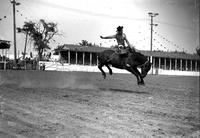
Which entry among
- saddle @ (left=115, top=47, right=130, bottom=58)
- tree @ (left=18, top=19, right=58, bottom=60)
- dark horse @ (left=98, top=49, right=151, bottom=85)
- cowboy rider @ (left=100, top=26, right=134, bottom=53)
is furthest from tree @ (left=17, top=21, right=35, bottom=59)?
dark horse @ (left=98, top=49, right=151, bottom=85)

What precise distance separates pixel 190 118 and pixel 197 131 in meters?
1.36

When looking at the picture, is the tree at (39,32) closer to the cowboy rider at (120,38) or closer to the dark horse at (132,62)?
the cowboy rider at (120,38)

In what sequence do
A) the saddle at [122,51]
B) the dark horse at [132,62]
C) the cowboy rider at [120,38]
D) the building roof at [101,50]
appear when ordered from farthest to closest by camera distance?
the building roof at [101,50] → the dark horse at [132,62] → the saddle at [122,51] → the cowboy rider at [120,38]

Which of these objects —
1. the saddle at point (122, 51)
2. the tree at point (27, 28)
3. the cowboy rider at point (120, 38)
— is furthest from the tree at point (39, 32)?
the saddle at point (122, 51)

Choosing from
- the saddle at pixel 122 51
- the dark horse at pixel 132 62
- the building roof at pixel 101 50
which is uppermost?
the building roof at pixel 101 50

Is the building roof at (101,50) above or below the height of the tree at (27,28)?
above

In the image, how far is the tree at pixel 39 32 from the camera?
4.70m

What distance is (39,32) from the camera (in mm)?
4766

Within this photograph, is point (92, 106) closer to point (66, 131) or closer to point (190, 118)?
point (190, 118)

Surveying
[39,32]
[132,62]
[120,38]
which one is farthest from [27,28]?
[132,62]

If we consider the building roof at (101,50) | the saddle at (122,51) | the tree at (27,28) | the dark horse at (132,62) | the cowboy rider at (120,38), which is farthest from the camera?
the building roof at (101,50)

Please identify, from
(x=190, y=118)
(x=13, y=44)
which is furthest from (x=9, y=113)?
(x=190, y=118)

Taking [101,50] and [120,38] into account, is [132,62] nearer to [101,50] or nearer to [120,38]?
[120,38]

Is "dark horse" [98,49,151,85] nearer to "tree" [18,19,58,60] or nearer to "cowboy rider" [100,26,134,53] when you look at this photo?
"cowboy rider" [100,26,134,53]
